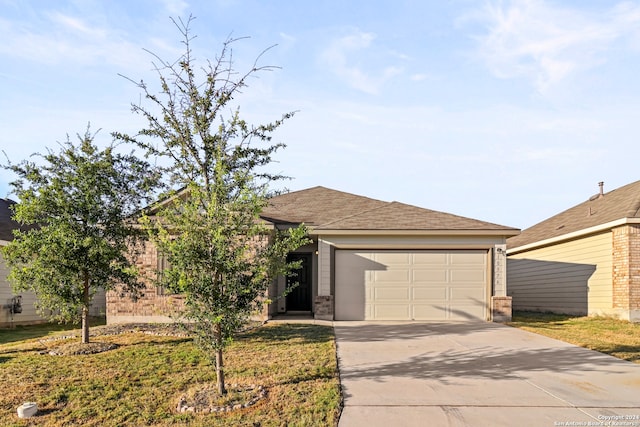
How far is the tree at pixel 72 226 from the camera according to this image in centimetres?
937

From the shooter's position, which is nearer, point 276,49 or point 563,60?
point 276,49

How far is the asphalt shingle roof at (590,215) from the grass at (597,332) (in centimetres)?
315

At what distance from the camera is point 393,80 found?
12102 millimetres

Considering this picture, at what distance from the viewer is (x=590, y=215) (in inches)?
677

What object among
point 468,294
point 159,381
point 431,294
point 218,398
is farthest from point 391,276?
point 218,398

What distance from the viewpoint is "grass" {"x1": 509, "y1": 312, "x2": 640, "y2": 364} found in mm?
9273

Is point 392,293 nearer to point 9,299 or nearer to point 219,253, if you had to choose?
point 219,253

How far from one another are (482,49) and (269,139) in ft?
22.2

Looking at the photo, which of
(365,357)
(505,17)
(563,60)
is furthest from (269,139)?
(563,60)

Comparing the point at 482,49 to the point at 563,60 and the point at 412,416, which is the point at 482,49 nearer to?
the point at 563,60

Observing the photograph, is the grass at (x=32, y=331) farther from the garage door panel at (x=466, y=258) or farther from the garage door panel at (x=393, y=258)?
the garage door panel at (x=466, y=258)

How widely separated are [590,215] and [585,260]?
2083mm

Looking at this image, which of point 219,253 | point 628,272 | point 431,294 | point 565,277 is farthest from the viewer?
point 565,277

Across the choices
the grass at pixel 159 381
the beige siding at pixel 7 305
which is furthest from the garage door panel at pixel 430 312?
the beige siding at pixel 7 305
